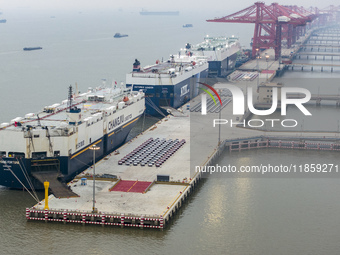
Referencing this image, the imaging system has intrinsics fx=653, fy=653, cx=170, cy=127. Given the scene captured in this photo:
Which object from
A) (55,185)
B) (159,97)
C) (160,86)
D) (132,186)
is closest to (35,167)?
(55,185)

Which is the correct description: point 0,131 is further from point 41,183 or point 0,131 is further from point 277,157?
point 277,157

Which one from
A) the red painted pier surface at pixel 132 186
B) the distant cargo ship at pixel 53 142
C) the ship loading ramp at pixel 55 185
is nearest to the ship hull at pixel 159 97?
the distant cargo ship at pixel 53 142

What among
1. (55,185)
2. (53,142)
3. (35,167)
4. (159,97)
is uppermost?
(53,142)

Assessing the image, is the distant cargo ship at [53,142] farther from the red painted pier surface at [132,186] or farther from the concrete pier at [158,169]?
the red painted pier surface at [132,186]

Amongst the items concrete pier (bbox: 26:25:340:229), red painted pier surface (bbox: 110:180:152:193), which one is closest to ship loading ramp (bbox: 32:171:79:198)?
concrete pier (bbox: 26:25:340:229)

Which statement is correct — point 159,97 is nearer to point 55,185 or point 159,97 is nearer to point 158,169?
point 158,169

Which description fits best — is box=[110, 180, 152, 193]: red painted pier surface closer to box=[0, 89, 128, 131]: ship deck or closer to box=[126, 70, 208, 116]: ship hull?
box=[0, 89, 128, 131]: ship deck
